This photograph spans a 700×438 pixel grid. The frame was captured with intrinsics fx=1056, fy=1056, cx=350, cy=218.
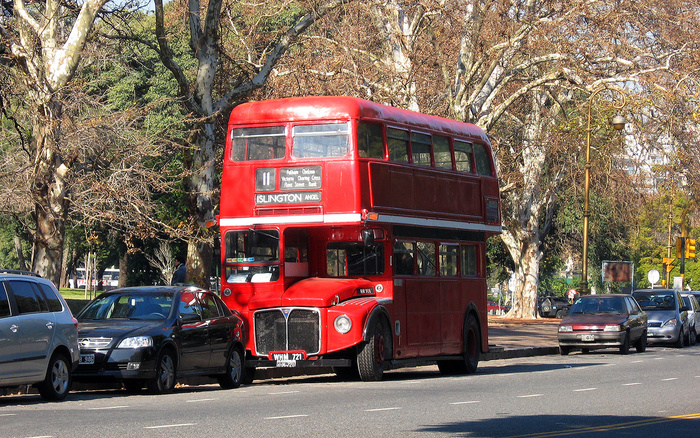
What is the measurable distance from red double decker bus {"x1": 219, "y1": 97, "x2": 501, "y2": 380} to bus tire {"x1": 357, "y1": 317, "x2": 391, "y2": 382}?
0.07ft

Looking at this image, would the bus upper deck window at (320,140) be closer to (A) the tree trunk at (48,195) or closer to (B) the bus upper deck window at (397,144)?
(B) the bus upper deck window at (397,144)

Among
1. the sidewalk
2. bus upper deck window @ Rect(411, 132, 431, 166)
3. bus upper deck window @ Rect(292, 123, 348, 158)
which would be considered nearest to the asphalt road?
bus upper deck window @ Rect(292, 123, 348, 158)

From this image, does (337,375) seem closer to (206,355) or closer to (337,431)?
(206,355)

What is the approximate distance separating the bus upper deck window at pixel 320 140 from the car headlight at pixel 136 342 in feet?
15.1

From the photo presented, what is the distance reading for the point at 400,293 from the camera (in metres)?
18.4

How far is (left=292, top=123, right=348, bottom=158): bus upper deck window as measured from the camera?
1736cm

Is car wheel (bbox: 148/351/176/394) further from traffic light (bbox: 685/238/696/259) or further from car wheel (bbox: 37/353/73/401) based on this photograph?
traffic light (bbox: 685/238/696/259)

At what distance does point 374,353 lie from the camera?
55.8 ft

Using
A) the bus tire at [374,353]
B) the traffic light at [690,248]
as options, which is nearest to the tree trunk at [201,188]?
the bus tire at [374,353]

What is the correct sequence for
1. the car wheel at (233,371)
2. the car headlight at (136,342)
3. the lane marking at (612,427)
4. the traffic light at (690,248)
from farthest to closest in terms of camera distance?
the traffic light at (690,248)
the car wheel at (233,371)
the car headlight at (136,342)
the lane marking at (612,427)

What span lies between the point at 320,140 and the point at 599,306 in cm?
1328

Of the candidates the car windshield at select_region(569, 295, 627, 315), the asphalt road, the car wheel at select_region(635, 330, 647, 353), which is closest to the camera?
the asphalt road

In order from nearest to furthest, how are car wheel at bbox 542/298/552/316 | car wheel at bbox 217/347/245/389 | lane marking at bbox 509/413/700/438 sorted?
lane marking at bbox 509/413/700/438 → car wheel at bbox 217/347/245/389 → car wheel at bbox 542/298/552/316

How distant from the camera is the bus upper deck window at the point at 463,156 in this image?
810 inches
